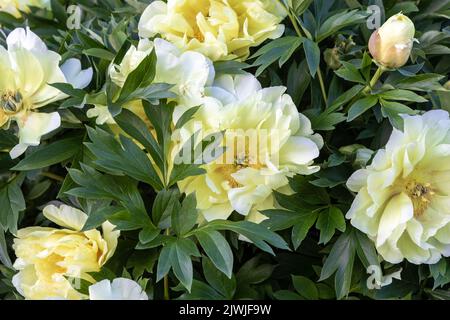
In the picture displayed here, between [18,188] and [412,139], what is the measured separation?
0.41m

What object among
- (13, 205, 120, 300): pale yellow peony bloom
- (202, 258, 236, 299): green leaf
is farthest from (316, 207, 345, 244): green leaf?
(13, 205, 120, 300): pale yellow peony bloom

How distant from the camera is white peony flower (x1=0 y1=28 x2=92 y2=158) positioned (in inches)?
28.2

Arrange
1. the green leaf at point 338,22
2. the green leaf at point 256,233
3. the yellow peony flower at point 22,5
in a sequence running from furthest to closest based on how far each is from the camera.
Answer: the yellow peony flower at point 22,5, the green leaf at point 338,22, the green leaf at point 256,233

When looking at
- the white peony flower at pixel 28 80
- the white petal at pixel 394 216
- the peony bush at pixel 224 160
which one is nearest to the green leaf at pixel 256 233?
the peony bush at pixel 224 160

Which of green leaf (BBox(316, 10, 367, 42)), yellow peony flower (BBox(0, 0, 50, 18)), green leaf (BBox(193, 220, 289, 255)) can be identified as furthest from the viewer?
yellow peony flower (BBox(0, 0, 50, 18))

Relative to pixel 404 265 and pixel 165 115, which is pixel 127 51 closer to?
pixel 165 115

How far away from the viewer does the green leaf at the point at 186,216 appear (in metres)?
0.67

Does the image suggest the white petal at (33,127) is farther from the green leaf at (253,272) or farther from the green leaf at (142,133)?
the green leaf at (253,272)

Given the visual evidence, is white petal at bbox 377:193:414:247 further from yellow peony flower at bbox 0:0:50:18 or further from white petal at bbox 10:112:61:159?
yellow peony flower at bbox 0:0:50:18

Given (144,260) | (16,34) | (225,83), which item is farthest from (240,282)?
(16,34)

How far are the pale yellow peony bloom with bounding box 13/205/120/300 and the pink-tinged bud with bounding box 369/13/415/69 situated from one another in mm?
330

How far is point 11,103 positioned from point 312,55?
12.6 inches

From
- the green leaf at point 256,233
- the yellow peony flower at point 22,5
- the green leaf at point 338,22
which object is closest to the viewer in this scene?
the green leaf at point 256,233

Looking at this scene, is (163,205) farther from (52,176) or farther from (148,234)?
(52,176)
